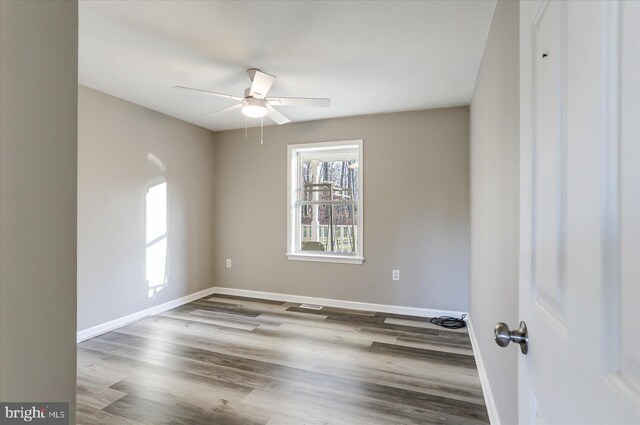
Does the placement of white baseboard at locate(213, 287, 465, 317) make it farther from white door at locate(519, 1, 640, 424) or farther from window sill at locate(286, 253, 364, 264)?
white door at locate(519, 1, 640, 424)

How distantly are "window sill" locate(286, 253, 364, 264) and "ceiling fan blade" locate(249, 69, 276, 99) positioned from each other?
7.20ft

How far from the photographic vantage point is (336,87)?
3.02 meters

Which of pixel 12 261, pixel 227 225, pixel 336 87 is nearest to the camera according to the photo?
pixel 12 261

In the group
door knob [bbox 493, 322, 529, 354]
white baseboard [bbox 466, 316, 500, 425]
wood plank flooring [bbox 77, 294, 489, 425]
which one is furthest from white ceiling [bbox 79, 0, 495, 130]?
wood plank flooring [bbox 77, 294, 489, 425]

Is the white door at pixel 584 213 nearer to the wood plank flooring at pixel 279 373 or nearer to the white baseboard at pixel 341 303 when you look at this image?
the wood plank flooring at pixel 279 373

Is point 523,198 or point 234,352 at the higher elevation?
point 523,198

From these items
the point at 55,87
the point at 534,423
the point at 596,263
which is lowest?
the point at 534,423

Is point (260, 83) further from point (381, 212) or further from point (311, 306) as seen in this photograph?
point (311, 306)

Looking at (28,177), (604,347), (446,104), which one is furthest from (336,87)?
(604,347)

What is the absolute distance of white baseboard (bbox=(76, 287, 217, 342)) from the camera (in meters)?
2.99

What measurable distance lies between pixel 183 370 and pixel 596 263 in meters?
2.71

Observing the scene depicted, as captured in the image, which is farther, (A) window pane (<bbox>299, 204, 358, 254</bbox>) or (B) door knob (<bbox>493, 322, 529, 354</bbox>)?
(A) window pane (<bbox>299, 204, 358, 254</bbox>)

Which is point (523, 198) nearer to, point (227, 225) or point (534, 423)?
point (534, 423)

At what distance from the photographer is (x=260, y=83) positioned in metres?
2.57
